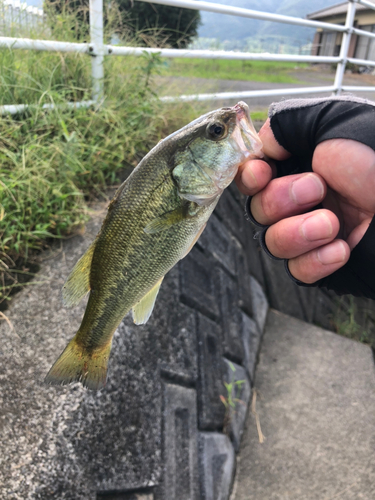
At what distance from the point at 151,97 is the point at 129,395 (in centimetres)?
243

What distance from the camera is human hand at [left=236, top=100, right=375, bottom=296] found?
130 centimetres

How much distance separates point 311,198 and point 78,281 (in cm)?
82

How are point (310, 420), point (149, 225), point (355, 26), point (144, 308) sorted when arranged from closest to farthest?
point (149, 225) < point (144, 308) < point (310, 420) < point (355, 26)

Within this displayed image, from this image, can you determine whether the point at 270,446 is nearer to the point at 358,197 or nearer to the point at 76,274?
the point at 358,197

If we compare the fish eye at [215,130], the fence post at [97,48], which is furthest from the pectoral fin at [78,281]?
the fence post at [97,48]

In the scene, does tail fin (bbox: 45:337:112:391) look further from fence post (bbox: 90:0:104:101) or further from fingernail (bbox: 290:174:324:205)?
fence post (bbox: 90:0:104:101)

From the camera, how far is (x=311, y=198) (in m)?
1.35

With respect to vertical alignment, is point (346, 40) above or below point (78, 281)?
above

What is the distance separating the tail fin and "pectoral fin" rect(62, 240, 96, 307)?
140mm

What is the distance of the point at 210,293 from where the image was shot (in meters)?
2.64

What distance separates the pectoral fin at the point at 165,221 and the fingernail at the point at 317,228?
1.44 ft

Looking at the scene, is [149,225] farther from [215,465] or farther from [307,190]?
[215,465]

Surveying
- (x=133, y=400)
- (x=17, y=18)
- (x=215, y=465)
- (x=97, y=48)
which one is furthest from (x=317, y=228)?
(x=17, y=18)

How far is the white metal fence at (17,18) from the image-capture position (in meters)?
2.81
